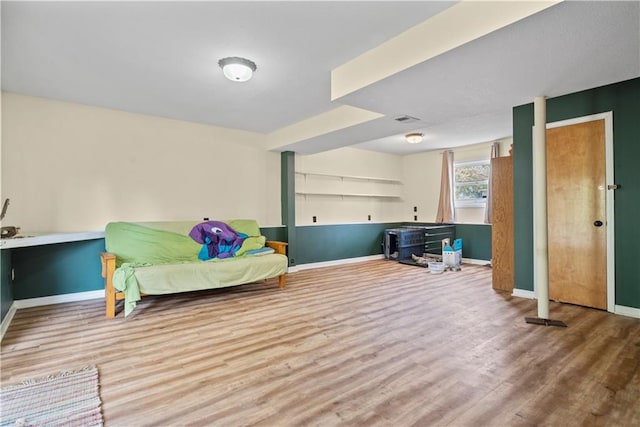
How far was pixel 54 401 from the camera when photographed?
5.75ft

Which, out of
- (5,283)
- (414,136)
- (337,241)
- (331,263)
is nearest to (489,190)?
(414,136)

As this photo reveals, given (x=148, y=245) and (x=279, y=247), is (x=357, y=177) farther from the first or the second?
(x=148, y=245)

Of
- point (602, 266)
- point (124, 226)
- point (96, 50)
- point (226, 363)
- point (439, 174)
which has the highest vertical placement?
point (96, 50)

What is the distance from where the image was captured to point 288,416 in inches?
64.1

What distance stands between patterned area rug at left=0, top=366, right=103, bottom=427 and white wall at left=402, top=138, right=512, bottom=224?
631 centimetres

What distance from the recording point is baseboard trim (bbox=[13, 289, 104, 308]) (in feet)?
11.5

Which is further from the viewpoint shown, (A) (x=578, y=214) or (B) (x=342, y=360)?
(A) (x=578, y=214)

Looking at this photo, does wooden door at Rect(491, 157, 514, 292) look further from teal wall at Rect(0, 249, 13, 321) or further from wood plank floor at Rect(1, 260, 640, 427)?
teal wall at Rect(0, 249, 13, 321)

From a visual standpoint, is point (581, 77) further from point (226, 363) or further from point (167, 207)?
point (167, 207)

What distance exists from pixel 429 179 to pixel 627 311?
176 inches

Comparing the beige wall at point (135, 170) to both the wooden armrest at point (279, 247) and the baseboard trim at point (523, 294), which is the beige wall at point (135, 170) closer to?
the wooden armrest at point (279, 247)

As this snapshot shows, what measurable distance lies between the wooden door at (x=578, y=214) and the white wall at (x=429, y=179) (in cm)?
278

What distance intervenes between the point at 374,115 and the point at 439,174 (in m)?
3.87

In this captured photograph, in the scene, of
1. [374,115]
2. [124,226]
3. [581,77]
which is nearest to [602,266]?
[581,77]
